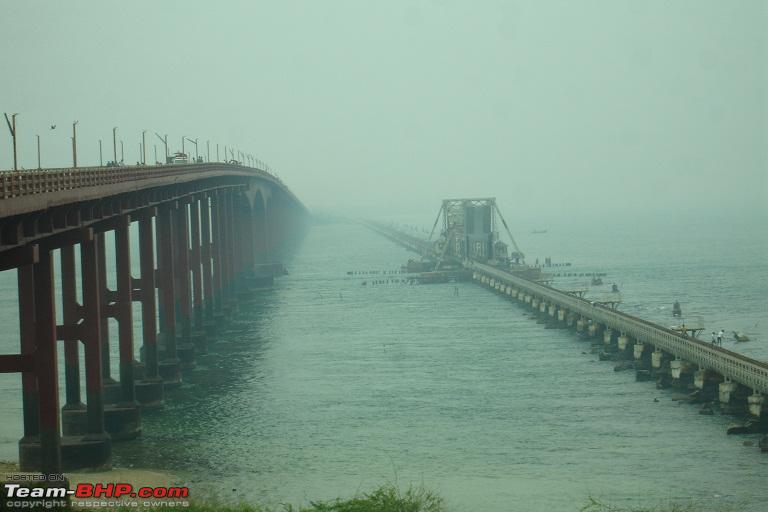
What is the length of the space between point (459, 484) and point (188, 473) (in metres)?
9.56

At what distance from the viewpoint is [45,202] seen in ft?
109

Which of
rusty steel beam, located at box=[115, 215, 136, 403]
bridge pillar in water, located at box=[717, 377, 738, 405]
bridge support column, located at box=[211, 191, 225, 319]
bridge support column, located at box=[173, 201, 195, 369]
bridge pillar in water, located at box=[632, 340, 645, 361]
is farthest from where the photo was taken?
bridge support column, located at box=[211, 191, 225, 319]

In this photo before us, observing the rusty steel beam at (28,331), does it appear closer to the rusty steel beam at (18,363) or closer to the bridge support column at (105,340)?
the rusty steel beam at (18,363)

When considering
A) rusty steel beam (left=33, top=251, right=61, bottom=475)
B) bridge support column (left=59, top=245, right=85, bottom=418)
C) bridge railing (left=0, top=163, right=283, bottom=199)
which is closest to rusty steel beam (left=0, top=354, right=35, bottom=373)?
rusty steel beam (left=33, top=251, right=61, bottom=475)

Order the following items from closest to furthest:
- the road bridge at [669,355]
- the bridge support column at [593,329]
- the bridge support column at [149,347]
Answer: the road bridge at [669,355]
the bridge support column at [149,347]
the bridge support column at [593,329]

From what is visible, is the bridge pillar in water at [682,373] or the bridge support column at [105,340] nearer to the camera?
the bridge support column at [105,340]

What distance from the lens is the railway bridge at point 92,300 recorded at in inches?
1362

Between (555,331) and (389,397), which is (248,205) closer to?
(555,331)

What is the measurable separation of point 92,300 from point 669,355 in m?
31.2

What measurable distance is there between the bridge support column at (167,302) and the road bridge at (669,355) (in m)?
23.7

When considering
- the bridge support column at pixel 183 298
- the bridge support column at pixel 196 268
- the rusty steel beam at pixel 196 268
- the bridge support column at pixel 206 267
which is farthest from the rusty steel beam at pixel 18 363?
the bridge support column at pixel 206 267

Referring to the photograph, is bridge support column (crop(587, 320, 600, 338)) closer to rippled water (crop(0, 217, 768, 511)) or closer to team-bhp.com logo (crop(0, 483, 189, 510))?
rippled water (crop(0, 217, 768, 511))

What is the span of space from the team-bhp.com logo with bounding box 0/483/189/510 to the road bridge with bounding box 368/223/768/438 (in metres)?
23.7

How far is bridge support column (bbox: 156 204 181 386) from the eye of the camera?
6059 cm
